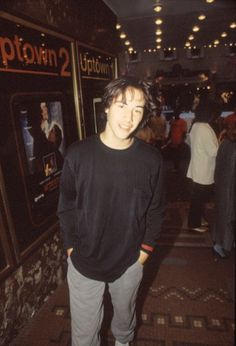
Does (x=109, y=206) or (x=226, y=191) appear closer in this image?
(x=109, y=206)

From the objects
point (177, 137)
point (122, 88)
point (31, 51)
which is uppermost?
point (31, 51)

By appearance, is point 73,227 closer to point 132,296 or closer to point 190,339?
point 132,296

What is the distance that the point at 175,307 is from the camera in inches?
117

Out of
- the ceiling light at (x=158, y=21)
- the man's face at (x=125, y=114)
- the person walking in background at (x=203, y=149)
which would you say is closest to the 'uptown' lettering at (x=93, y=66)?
the person walking in background at (x=203, y=149)

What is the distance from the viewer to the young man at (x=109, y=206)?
1.87m

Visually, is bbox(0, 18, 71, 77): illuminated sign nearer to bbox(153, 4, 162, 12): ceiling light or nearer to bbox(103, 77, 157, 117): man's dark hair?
bbox(103, 77, 157, 117): man's dark hair

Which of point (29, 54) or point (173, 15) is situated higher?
point (173, 15)

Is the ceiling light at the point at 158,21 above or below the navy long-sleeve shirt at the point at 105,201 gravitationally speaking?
above

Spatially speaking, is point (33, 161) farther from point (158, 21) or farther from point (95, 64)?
point (158, 21)

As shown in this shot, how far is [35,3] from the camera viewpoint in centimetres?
258

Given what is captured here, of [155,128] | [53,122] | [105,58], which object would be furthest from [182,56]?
[53,122]

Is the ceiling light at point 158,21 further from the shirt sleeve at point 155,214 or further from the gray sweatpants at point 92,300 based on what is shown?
the gray sweatpants at point 92,300

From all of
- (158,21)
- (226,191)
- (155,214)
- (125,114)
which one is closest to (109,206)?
(155,214)

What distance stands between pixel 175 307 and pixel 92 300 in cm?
134
